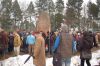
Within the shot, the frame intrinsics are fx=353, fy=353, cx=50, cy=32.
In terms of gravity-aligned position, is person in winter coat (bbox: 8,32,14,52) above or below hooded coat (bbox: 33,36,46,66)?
below

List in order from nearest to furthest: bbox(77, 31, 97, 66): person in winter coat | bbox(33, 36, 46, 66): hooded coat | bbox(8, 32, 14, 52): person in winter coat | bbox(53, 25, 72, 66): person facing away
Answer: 1. bbox(33, 36, 46, 66): hooded coat
2. bbox(53, 25, 72, 66): person facing away
3. bbox(77, 31, 97, 66): person in winter coat
4. bbox(8, 32, 14, 52): person in winter coat

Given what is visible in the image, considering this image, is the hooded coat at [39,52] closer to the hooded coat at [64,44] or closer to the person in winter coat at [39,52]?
the person in winter coat at [39,52]

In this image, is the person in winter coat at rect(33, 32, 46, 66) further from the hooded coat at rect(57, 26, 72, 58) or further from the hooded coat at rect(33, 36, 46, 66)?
the hooded coat at rect(57, 26, 72, 58)

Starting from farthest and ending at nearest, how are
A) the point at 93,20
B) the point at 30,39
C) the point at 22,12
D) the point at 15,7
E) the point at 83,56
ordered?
the point at 22,12 → the point at 15,7 → the point at 93,20 → the point at 30,39 → the point at 83,56

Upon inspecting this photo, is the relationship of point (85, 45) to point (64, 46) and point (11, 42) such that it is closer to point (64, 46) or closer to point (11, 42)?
point (64, 46)

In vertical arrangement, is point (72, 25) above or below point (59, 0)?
below

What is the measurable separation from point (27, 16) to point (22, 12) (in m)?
1.54

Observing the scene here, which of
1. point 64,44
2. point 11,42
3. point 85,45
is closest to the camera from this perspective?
point 64,44

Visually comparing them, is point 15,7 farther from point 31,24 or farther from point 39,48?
point 39,48

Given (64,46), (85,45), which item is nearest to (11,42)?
(85,45)

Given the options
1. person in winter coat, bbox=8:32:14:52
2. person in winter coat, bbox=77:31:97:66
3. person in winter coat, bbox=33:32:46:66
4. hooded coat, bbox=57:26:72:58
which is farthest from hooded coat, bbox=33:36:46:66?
person in winter coat, bbox=8:32:14:52

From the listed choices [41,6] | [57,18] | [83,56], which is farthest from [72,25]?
[83,56]

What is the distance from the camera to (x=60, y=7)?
79125 mm

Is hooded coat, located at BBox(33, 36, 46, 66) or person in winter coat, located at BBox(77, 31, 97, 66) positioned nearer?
hooded coat, located at BBox(33, 36, 46, 66)
